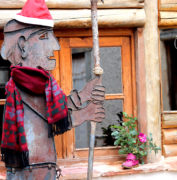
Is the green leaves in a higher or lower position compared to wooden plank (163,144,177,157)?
higher

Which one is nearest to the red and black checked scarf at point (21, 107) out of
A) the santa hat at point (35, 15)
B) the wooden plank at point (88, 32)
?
the santa hat at point (35, 15)

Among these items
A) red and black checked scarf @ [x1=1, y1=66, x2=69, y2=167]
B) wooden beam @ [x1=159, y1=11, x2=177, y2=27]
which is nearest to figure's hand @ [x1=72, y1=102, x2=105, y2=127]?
red and black checked scarf @ [x1=1, y1=66, x2=69, y2=167]

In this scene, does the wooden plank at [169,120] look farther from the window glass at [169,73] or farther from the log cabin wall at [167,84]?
the window glass at [169,73]

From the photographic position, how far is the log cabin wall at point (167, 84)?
3.83 m

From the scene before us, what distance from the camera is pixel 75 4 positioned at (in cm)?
355

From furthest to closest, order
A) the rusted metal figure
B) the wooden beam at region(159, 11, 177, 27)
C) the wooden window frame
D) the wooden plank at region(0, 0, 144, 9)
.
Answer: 1. the wooden beam at region(159, 11, 177, 27)
2. the wooden window frame
3. the wooden plank at region(0, 0, 144, 9)
4. the rusted metal figure

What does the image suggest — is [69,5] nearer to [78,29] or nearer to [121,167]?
[78,29]

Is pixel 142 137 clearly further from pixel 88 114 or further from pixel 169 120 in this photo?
pixel 88 114

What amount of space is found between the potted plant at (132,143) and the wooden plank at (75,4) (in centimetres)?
110

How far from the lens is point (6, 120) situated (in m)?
2.57

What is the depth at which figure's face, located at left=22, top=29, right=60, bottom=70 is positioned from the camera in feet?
8.84

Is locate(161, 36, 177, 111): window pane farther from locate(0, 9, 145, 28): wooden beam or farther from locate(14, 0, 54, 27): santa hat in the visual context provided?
locate(14, 0, 54, 27): santa hat

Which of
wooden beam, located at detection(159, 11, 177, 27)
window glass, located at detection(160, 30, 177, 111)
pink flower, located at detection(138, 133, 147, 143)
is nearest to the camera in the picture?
pink flower, located at detection(138, 133, 147, 143)

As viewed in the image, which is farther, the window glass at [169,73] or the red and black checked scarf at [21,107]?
the window glass at [169,73]
